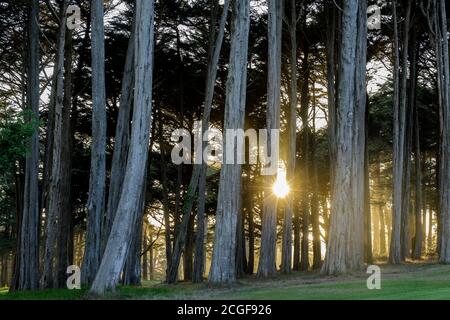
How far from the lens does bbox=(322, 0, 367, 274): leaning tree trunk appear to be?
573 inches

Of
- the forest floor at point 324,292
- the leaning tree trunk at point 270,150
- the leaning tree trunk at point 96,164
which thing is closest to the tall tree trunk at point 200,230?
the leaning tree trunk at point 270,150

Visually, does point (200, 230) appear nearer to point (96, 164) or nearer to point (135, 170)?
point (96, 164)

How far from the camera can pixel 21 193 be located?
20.4 metres

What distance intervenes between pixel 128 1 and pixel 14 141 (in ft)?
33.0

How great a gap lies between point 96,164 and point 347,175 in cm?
663

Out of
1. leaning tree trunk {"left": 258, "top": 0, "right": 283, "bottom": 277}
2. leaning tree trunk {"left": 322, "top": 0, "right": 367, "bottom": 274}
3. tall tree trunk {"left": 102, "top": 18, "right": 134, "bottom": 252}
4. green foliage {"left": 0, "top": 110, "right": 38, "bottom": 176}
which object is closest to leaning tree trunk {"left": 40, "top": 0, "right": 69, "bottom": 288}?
tall tree trunk {"left": 102, "top": 18, "right": 134, "bottom": 252}

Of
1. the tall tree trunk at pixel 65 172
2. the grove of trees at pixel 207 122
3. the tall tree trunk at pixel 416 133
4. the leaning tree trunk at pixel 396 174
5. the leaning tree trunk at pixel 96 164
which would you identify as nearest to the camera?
the grove of trees at pixel 207 122

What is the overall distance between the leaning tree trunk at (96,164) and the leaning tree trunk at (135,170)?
3638mm

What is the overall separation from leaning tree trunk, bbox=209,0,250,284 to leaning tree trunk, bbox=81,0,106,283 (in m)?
3.63

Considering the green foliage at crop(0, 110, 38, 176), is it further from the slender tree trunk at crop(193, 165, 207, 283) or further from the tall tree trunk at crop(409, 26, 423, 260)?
the tall tree trunk at crop(409, 26, 423, 260)

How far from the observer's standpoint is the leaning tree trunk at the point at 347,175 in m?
14.6

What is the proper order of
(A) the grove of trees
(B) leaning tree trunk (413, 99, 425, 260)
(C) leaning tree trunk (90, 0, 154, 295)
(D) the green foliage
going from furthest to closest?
(B) leaning tree trunk (413, 99, 425, 260)
(A) the grove of trees
(C) leaning tree trunk (90, 0, 154, 295)
(D) the green foliage

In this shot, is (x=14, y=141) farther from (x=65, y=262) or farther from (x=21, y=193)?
(x=21, y=193)

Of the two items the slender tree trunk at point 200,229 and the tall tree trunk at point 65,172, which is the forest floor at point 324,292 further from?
the slender tree trunk at point 200,229
